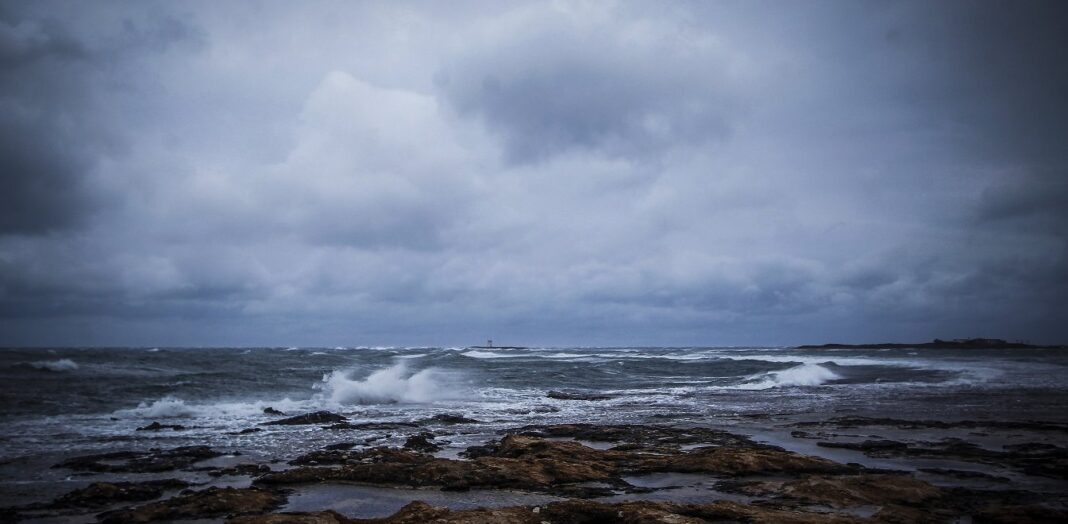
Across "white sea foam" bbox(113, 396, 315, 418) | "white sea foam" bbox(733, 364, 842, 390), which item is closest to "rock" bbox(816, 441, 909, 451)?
"white sea foam" bbox(113, 396, 315, 418)

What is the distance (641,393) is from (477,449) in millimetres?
17825

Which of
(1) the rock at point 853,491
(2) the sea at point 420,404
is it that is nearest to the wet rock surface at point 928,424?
(2) the sea at point 420,404

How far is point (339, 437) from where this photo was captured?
1595cm

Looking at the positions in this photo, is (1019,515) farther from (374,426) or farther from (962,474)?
(374,426)

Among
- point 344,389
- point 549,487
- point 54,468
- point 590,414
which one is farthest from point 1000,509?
point 344,389

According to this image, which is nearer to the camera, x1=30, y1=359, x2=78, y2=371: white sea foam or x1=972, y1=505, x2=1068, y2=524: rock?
x1=972, y1=505, x2=1068, y2=524: rock

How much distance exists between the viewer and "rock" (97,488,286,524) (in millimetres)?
7930

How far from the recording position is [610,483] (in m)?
9.55

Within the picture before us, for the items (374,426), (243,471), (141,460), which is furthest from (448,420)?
(141,460)

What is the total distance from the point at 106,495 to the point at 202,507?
2309 mm

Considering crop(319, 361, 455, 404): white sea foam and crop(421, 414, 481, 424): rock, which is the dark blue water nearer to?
crop(319, 361, 455, 404): white sea foam

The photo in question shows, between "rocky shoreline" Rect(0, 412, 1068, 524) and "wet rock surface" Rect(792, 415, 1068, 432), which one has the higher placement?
"rocky shoreline" Rect(0, 412, 1068, 524)

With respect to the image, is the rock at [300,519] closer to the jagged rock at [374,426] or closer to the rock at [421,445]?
the rock at [421,445]

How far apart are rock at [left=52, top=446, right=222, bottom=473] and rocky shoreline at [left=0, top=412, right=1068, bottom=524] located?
42 millimetres
